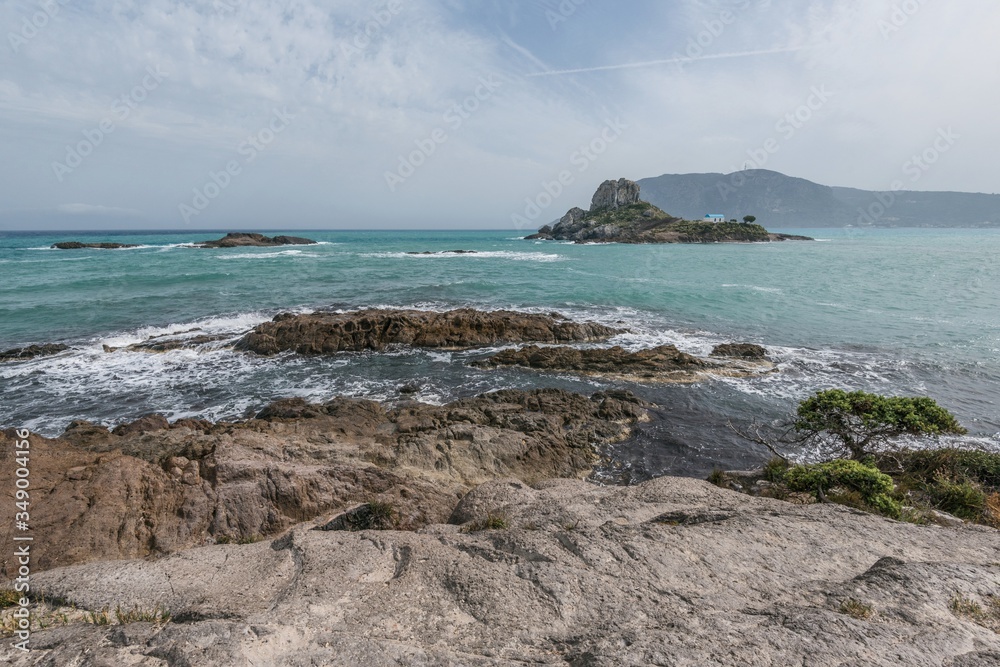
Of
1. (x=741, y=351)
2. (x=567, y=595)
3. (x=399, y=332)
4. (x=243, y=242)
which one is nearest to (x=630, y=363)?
(x=741, y=351)

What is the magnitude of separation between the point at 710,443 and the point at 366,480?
32.1 ft

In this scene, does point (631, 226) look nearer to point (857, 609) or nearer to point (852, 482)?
point (852, 482)

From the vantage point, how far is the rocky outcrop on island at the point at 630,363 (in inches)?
709

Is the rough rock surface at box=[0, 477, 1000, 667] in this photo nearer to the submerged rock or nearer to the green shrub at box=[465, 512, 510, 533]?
the green shrub at box=[465, 512, 510, 533]

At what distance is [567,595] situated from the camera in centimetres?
470

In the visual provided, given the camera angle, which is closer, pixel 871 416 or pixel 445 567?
pixel 445 567

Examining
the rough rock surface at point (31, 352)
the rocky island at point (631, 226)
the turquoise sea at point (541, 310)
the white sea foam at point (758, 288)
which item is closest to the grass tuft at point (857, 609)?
the turquoise sea at point (541, 310)

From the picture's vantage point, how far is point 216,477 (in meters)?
8.20

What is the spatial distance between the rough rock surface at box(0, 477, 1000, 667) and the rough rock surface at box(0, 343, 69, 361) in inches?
837

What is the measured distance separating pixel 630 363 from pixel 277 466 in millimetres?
14019

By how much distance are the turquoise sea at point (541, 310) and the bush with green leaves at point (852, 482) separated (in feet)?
11.1

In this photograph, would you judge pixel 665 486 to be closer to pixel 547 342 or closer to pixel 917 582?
pixel 917 582

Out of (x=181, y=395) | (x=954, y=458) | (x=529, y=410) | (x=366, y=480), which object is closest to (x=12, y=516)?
(x=366, y=480)

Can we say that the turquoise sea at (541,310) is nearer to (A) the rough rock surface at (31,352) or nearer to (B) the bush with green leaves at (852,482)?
(A) the rough rock surface at (31,352)
